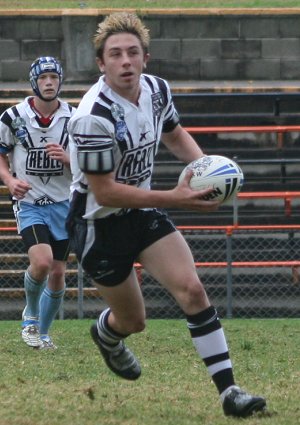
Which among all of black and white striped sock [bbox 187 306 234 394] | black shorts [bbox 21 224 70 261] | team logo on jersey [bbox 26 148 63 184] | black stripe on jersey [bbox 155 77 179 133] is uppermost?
black stripe on jersey [bbox 155 77 179 133]

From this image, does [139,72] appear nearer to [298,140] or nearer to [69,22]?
[298,140]

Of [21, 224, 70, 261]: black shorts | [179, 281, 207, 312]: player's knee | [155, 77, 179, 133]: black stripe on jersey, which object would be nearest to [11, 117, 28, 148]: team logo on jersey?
[21, 224, 70, 261]: black shorts

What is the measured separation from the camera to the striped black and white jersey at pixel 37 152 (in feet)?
34.0

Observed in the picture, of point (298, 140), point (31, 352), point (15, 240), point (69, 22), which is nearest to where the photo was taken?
point (31, 352)

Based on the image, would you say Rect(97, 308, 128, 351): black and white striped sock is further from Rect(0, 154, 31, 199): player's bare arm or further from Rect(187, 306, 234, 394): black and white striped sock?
Rect(0, 154, 31, 199): player's bare arm

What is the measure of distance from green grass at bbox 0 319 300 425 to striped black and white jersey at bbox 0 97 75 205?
1.25m

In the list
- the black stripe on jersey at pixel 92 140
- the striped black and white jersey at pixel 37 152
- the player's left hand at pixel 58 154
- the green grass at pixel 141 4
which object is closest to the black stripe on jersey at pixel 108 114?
the black stripe on jersey at pixel 92 140

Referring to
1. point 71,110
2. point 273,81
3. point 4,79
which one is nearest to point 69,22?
point 4,79

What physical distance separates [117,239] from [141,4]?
45.9ft

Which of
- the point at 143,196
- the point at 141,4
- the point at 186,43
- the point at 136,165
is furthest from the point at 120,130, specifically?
the point at 141,4

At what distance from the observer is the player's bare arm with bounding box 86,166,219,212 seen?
673 centimetres

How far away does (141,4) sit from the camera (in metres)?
20.8

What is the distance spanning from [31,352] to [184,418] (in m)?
3.52

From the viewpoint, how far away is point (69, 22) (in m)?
19.5
